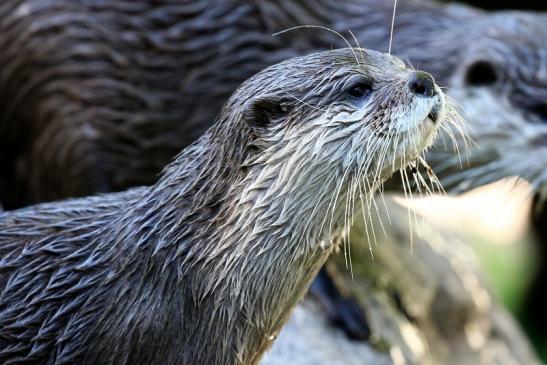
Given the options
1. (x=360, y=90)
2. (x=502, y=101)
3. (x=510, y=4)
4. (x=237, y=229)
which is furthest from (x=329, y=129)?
(x=510, y=4)

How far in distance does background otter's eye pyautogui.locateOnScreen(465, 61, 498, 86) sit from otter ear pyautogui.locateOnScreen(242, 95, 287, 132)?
1.34 m

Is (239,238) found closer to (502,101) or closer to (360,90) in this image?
(360,90)

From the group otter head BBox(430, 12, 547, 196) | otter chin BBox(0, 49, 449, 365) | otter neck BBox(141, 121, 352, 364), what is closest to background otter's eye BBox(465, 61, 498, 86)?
otter head BBox(430, 12, 547, 196)

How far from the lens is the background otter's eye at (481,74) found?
319cm

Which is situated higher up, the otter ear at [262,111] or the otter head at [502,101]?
the otter ear at [262,111]

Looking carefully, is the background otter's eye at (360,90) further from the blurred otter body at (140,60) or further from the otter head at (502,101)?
the blurred otter body at (140,60)

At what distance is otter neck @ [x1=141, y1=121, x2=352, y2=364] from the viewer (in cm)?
196

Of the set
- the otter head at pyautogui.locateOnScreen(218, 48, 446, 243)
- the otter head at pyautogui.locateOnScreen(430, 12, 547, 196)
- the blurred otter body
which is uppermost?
the otter head at pyautogui.locateOnScreen(218, 48, 446, 243)

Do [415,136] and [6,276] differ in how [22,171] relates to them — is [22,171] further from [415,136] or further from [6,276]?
[415,136]

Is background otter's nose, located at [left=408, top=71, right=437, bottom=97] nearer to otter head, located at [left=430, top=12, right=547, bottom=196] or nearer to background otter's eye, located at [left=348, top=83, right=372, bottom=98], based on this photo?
background otter's eye, located at [left=348, top=83, right=372, bottom=98]

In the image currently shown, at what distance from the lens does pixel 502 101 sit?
10.4ft

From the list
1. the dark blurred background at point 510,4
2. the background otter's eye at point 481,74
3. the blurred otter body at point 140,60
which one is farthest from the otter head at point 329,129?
the dark blurred background at point 510,4

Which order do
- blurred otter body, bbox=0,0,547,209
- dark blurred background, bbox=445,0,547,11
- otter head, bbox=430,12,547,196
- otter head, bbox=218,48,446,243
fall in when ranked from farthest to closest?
dark blurred background, bbox=445,0,547,11
blurred otter body, bbox=0,0,547,209
otter head, bbox=430,12,547,196
otter head, bbox=218,48,446,243

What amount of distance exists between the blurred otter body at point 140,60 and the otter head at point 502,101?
0.5 inches
